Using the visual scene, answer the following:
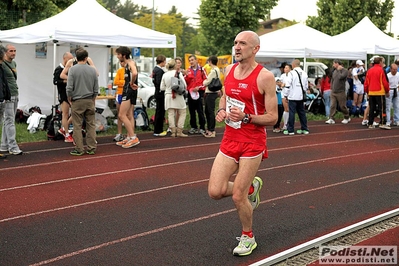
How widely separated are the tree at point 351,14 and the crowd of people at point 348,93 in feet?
79.5

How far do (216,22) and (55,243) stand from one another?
3960 centimetres

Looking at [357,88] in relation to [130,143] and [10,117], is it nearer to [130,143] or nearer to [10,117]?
[130,143]

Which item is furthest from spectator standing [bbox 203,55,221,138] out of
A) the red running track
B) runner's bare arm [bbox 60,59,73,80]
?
runner's bare arm [bbox 60,59,73,80]

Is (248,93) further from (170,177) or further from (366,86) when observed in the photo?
(366,86)

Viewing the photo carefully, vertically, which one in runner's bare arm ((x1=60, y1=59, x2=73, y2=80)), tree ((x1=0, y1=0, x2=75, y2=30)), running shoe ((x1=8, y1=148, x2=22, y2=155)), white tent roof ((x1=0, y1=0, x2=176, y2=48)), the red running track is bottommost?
the red running track

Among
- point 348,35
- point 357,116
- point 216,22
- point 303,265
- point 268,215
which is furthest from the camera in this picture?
point 216,22

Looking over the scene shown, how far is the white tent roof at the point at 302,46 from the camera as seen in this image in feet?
65.2

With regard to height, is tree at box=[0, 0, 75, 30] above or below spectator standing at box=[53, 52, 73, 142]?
above

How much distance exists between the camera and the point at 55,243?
578 centimetres

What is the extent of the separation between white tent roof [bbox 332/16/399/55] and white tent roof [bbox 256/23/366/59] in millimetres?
1074

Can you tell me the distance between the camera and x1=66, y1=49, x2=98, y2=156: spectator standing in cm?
1093

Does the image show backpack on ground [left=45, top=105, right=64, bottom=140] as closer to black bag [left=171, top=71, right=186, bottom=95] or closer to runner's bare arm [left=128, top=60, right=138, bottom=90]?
runner's bare arm [left=128, top=60, right=138, bottom=90]

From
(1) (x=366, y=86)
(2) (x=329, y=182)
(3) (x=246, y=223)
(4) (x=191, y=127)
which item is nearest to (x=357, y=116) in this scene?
(1) (x=366, y=86)

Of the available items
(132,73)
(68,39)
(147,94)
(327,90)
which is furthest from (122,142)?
(147,94)
